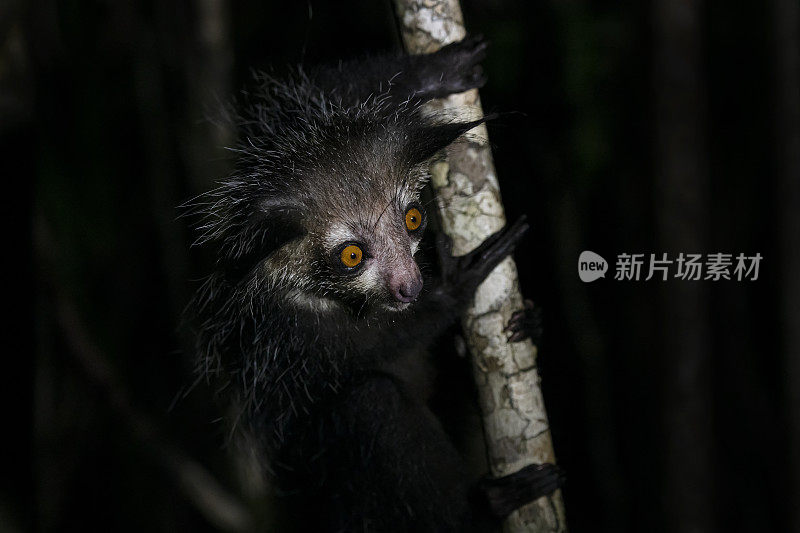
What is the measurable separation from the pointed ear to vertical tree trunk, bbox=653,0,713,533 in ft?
5.01

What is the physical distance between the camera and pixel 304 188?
2.43m

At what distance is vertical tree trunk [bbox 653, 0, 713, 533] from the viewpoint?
3410mm

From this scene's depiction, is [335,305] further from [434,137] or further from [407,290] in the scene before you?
[434,137]

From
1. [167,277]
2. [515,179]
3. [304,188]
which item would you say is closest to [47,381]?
[167,277]

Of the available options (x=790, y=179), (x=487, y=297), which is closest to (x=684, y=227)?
(x=790, y=179)

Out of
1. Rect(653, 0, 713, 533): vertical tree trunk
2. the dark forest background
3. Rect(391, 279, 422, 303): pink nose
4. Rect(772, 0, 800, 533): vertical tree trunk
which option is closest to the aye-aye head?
Rect(391, 279, 422, 303): pink nose

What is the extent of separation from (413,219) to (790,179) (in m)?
2.07

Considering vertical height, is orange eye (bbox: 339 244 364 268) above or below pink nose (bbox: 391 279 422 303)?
above

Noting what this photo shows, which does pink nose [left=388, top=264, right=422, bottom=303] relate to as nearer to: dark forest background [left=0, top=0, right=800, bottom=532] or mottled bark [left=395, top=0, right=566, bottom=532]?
mottled bark [left=395, top=0, right=566, bottom=532]

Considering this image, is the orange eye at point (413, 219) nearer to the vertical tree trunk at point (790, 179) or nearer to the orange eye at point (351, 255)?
the orange eye at point (351, 255)

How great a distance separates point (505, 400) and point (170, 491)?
3.46 m

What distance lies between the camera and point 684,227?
3.39m

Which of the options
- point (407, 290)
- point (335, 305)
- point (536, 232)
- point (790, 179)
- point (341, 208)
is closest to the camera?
point (407, 290)

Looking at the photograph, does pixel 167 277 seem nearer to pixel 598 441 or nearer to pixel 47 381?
pixel 47 381
